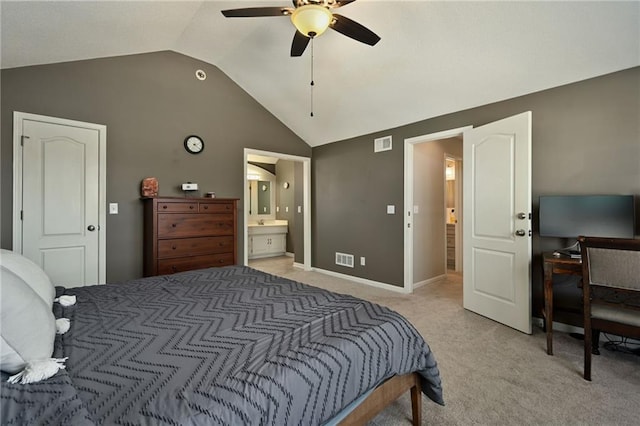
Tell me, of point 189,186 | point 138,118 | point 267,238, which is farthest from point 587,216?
point 267,238

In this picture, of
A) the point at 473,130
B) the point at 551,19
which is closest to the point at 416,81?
the point at 473,130

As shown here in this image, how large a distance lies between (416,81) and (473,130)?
85 cm

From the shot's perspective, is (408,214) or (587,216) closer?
(587,216)

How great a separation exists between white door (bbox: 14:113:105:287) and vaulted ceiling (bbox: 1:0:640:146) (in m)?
0.69

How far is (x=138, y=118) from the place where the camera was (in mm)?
3480

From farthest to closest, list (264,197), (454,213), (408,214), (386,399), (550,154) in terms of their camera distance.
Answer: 1. (264,197)
2. (454,213)
3. (408,214)
4. (550,154)
5. (386,399)

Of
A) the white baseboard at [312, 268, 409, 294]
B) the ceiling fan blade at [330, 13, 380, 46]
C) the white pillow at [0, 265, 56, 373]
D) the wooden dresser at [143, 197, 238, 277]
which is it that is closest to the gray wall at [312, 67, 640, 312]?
the white baseboard at [312, 268, 409, 294]

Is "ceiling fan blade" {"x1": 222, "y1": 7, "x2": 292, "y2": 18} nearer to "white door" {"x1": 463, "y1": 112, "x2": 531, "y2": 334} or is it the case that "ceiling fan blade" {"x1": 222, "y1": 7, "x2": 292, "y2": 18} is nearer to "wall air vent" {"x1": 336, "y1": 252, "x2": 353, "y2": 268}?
"white door" {"x1": 463, "y1": 112, "x2": 531, "y2": 334}

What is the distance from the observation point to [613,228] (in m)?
2.33

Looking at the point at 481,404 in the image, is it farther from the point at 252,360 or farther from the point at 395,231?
the point at 395,231

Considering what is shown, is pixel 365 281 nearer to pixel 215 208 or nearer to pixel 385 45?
pixel 215 208

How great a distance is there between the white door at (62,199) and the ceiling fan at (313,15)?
229 centimetres

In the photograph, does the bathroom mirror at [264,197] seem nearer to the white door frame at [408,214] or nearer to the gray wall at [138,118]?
the gray wall at [138,118]

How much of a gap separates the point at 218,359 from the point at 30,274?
1131mm
